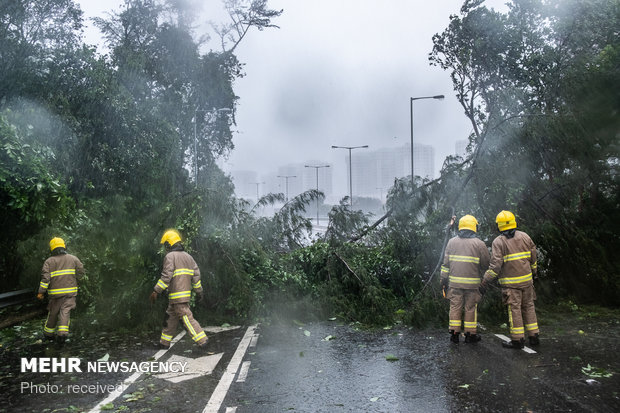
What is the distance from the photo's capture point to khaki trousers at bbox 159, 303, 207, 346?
6.71 metres

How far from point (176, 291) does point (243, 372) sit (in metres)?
1.69

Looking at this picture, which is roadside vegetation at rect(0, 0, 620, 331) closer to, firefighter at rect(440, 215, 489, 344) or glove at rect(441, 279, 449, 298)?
glove at rect(441, 279, 449, 298)

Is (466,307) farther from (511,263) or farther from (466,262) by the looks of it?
(511,263)

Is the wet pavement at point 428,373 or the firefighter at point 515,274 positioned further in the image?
the firefighter at point 515,274

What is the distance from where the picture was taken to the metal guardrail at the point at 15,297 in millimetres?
8090

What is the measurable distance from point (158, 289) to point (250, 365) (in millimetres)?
1702

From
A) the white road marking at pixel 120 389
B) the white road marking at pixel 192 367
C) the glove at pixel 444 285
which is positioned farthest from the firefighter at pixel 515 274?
the white road marking at pixel 120 389

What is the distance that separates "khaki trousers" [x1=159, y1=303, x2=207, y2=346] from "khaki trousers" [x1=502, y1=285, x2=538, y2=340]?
13.7ft

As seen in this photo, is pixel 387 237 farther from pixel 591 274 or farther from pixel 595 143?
pixel 595 143

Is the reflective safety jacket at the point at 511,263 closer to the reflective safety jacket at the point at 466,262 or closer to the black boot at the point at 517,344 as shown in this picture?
the reflective safety jacket at the point at 466,262

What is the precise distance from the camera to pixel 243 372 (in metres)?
5.74

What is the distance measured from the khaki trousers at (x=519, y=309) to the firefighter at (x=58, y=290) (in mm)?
6433

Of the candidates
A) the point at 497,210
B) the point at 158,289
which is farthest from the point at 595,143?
the point at 158,289

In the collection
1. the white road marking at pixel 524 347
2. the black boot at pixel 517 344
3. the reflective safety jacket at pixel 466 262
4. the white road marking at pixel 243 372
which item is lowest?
the white road marking at pixel 243 372
